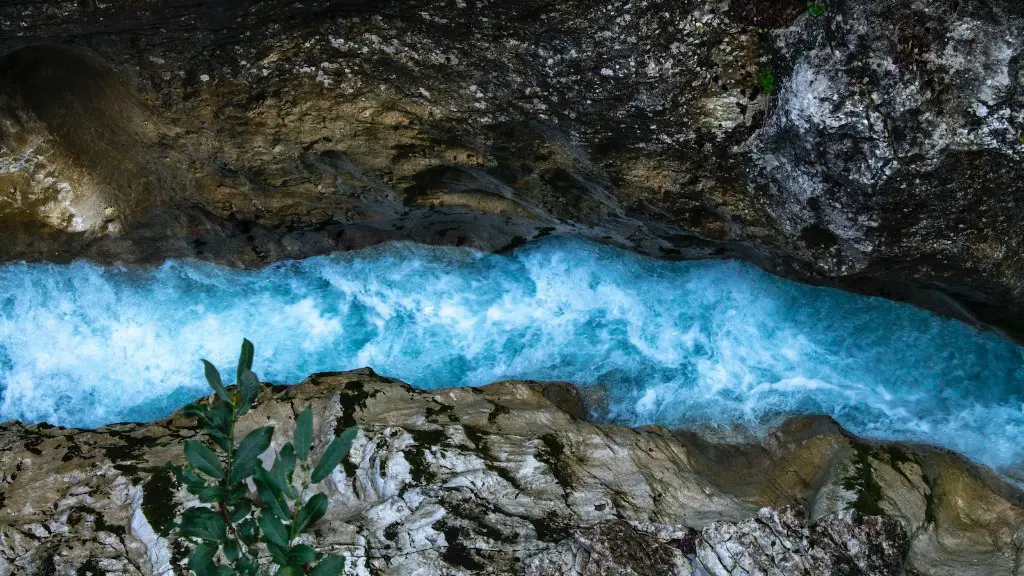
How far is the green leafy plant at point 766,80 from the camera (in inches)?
294

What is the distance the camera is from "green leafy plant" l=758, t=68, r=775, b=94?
24.5 ft

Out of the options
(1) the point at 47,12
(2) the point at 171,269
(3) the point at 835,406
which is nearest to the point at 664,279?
(3) the point at 835,406

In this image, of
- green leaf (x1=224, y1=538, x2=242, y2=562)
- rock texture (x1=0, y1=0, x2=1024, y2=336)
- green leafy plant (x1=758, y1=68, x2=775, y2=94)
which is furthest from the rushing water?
green leaf (x1=224, y1=538, x2=242, y2=562)

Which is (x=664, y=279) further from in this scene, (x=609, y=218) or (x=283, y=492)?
(x=283, y=492)

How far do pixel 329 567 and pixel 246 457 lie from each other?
0.44m

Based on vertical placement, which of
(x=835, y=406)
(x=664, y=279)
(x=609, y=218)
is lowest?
(x=835, y=406)

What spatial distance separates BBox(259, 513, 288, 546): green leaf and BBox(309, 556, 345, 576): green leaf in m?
0.14

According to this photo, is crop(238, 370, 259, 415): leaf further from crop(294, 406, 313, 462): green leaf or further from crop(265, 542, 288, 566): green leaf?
crop(265, 542, 288, 566): green leaf

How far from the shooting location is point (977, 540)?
7961 millimetres

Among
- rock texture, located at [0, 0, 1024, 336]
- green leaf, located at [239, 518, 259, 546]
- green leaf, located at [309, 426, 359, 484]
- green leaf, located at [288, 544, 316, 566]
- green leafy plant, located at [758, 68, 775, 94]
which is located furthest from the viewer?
green leafy plant, located at [758, 68, 775, 94]

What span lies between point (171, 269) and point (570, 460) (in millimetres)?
6127

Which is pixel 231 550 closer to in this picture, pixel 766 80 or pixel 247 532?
pixel 247 532

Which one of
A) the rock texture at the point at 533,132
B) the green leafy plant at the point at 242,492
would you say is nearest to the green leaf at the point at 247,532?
the green leafy plant at the point at 242,492

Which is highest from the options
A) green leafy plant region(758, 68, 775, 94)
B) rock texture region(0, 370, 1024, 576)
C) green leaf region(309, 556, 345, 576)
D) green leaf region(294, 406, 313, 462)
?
green leafy plant region(758, 68, 775, 94)
